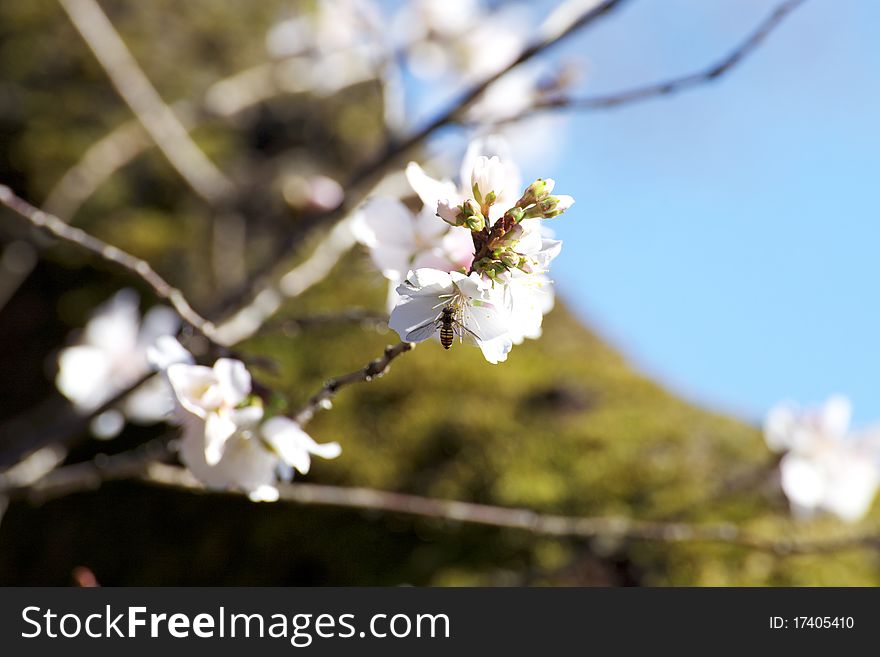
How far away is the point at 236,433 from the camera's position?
2.41 feet

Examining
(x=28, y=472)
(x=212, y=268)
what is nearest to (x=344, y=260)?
(x=212, y=268)

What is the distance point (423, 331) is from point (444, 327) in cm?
2

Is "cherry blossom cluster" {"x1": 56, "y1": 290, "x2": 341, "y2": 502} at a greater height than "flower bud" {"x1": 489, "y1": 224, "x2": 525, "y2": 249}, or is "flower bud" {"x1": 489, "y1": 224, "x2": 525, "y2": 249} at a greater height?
"flower bud" {"x1": 489, "y1": 224, "x2": 525, "y2": 249}

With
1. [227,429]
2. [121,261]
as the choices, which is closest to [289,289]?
[121,261]

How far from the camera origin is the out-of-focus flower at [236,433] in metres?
0.71

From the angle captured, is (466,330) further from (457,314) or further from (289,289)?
(289,289)

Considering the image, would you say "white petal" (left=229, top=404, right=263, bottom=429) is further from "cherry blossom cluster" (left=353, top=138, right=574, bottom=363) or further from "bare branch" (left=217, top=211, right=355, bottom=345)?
"bare branch" (left=217, top=211, right=355, bottom=345)

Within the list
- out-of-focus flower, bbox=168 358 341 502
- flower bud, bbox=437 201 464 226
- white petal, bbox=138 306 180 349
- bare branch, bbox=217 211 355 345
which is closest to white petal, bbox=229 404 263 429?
out-of-focus flower, bbox=168 358 341 502

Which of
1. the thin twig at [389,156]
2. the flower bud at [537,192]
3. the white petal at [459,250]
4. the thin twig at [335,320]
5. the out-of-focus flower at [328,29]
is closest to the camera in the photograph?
the flower bud at [537,192]

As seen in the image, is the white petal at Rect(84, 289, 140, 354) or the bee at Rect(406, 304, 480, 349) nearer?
the bee at Rect(406, 304, 480, 349)

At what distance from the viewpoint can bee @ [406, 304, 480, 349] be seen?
1.89ft

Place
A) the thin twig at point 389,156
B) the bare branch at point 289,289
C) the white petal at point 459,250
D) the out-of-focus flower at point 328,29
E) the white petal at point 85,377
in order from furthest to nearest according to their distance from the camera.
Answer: the out-of-focus flower at point 328,29
the white petal at point 85,377
the bare branch at point 289,289
the thin twig at point 389,156
the white petal at point 459,250

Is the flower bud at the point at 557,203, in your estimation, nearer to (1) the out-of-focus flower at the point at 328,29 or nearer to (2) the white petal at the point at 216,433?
(2) the white petal at the point at 216,433

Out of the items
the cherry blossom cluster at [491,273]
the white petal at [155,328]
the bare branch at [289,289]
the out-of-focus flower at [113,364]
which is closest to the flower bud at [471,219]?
the cherry blossom cluster at [491,273]
